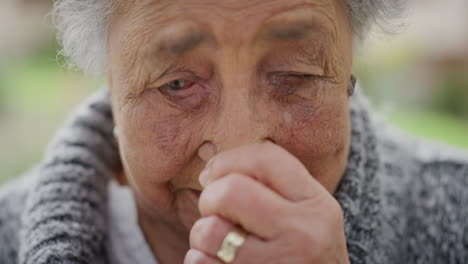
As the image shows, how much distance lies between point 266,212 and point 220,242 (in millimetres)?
163

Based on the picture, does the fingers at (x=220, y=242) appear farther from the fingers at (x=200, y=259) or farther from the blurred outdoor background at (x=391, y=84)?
the blurred outdoor background at (x=391, y=84)

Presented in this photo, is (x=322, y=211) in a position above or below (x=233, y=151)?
below

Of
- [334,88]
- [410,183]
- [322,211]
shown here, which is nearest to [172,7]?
[334,88]

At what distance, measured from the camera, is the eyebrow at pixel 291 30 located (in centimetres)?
172

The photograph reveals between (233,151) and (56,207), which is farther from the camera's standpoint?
(56,207)

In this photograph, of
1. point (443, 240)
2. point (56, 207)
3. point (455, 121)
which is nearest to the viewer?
point (56, 207)

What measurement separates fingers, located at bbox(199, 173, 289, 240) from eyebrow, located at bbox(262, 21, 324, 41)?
1.53ft

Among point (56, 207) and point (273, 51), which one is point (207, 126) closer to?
point (273, 51)

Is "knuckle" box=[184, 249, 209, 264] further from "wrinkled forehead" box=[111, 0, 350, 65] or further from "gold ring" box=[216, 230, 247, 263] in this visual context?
"wrinkled forehead" box=[111, 0, 350, 65]

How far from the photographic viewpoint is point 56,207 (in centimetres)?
235

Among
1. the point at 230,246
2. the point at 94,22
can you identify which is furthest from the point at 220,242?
the point at 94,22

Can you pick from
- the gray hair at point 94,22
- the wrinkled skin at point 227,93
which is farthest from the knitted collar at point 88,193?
the gray hair at point 94,22

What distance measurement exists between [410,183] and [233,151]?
145 centimetres

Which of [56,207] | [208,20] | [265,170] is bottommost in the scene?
[56,207]
